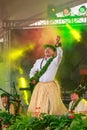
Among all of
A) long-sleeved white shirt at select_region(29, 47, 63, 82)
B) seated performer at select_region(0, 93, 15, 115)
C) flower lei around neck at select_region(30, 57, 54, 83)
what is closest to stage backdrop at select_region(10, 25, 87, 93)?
long-sleeved white shirt at select_region(29, 47, 63, 82)

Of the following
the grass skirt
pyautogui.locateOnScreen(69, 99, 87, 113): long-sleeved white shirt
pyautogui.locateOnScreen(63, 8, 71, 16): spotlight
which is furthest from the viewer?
pyautogui.locateOnScreen(63, 8, 71, 16): spotlight

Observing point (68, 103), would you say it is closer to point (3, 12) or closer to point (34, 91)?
point (34, 91)

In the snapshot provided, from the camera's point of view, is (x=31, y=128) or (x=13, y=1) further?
(x=13, y=1)

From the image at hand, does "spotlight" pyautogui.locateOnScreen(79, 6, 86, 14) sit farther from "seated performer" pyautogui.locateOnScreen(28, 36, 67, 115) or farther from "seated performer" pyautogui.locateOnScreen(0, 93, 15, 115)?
"seated performer" pyautogui.locateOnScreen(0, 93, 15, 115)

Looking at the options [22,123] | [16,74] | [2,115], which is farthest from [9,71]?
[22,123]

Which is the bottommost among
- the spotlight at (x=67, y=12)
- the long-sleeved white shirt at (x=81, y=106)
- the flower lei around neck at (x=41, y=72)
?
the long-sleeved white shirt at (x=81, y=106)

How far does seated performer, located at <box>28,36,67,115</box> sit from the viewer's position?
7480 millimetres

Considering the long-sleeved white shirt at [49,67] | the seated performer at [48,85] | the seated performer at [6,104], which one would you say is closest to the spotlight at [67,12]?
the seated performer at [48,85]

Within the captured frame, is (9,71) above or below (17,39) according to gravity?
below

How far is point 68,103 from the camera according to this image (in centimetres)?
744

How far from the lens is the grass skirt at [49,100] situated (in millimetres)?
7465

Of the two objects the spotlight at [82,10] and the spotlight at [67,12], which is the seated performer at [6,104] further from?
the spotlight at [82,10]

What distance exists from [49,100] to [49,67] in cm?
58

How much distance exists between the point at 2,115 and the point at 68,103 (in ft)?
6.16
